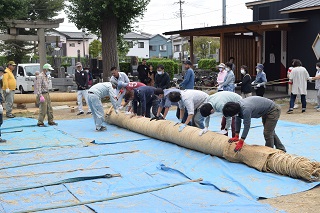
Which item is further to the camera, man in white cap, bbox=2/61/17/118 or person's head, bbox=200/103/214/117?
man in white cap, bbox=2/61/17/118

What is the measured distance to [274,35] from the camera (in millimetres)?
18047

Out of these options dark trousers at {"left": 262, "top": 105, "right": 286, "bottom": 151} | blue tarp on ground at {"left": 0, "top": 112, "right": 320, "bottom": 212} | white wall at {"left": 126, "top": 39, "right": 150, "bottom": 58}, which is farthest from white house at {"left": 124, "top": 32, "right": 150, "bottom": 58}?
dark trousers at {"left": 262, "top": 105, "right": 286, "bottom": 151}

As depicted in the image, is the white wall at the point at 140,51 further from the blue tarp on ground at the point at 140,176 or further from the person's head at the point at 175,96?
the person's head at the point at 175,96

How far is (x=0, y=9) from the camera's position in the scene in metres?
14.9

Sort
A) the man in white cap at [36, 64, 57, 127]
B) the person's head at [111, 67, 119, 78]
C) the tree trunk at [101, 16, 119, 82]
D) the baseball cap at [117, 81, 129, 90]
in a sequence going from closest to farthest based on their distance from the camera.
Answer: the baseball cap at [117, 81, 129, 90], the person's head at [111, 67, 119, 78], the man in white cap at [36, 64, 57, 127], the tree trunk at [101, 16, 119, 82]

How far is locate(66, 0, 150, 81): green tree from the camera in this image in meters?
17.1

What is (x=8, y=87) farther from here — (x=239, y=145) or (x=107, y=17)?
(x=239, y=145)

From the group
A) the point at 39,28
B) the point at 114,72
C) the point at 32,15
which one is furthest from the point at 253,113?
the point at 32,15

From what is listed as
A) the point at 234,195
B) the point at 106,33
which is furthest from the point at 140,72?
the point at 234,195

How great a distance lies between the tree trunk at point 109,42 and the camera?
17.8 metres

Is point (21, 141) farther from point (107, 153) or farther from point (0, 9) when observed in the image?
point (0, 9)

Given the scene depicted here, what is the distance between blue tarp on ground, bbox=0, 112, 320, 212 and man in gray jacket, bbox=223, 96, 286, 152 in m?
0.56

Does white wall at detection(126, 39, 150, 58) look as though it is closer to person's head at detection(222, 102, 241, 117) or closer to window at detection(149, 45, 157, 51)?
window at detection(149, 45, 157, 51)

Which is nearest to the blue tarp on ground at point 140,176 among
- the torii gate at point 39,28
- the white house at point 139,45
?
the torii gate at point 39,28
